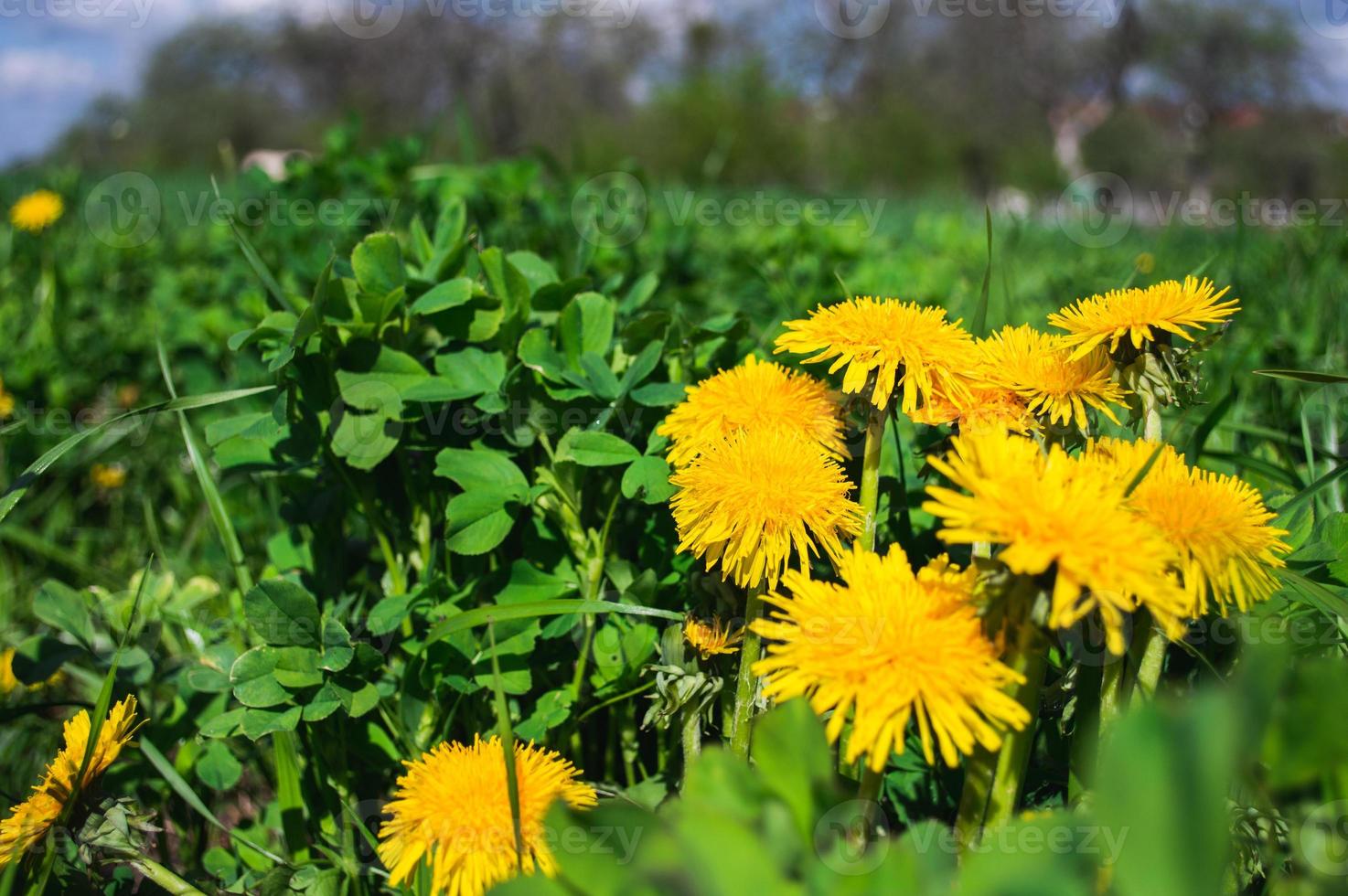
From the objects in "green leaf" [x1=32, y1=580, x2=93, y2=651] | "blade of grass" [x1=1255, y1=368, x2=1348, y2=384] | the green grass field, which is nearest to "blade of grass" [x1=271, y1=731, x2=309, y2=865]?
the green grass field

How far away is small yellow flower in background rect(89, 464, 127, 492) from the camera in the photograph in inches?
89.6

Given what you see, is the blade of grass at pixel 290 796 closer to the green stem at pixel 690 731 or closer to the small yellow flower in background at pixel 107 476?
the green stem at pixel 690 731

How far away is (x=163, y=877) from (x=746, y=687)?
522 mm

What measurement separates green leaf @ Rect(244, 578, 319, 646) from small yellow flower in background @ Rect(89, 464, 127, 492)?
5.25 feet

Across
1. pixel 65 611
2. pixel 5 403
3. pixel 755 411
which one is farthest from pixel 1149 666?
pixel 5 403

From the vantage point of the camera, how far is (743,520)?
0.74m

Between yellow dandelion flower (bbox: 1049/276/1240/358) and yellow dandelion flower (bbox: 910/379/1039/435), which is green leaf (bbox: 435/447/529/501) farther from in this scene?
yellow dandelion flower (bbox: 1049/276/1240/358)

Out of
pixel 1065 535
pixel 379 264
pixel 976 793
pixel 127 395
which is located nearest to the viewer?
pixel 1065 535

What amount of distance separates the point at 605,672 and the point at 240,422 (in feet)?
1.82

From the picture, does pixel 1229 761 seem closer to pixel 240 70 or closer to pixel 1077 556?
pixel 1077 556

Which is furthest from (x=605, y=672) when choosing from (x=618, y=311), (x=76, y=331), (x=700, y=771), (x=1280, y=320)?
(x=76, y=331)

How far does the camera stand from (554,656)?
109 cm

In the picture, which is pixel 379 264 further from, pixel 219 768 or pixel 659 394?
pixel 219 768

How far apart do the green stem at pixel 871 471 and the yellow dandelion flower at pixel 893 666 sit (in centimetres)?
16
